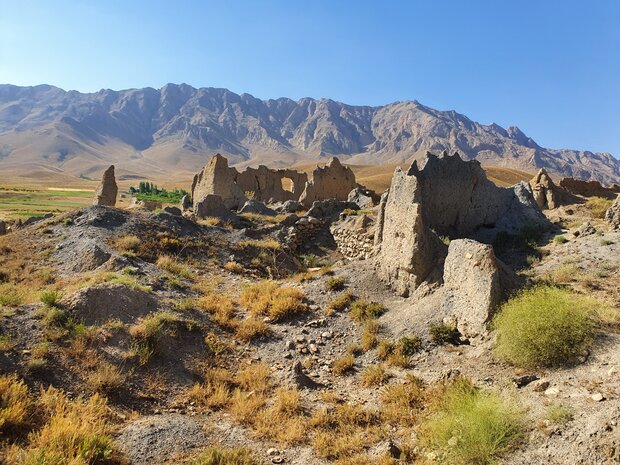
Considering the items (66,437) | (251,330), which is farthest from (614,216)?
(66,437)

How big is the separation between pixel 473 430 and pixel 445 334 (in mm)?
3697

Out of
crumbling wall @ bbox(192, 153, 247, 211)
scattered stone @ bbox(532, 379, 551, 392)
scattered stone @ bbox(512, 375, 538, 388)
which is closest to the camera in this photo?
scattered stone @ bbox(532, 379, 551, 392)

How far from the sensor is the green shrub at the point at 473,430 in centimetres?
592

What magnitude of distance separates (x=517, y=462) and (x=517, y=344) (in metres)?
2.80

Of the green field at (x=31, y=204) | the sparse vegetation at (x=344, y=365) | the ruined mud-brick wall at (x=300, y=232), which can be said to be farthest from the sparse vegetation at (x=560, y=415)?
the green field at (x=31, y=204)

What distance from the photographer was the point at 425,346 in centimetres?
981

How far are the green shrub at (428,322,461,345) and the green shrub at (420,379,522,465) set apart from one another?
97.5 inches

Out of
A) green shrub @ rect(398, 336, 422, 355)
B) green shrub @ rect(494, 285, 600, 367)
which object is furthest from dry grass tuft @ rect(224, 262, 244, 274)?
green shrub @ rect(494, 285, 600, 367)

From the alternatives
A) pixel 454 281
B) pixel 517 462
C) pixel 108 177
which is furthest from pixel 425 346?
pixel 108 177

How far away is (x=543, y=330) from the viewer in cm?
789

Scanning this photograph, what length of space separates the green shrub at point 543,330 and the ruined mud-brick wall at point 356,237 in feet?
25.0

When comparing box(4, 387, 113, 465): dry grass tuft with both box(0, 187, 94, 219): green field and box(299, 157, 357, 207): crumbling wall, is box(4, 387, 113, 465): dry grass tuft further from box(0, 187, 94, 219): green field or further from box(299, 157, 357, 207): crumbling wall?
box(0, 187, 94, 219): green field

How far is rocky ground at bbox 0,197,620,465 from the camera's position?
21.7ft

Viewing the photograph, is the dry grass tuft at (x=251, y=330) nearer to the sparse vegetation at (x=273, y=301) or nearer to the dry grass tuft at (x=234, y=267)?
the sparse vegetation at (x=273, y=301)
